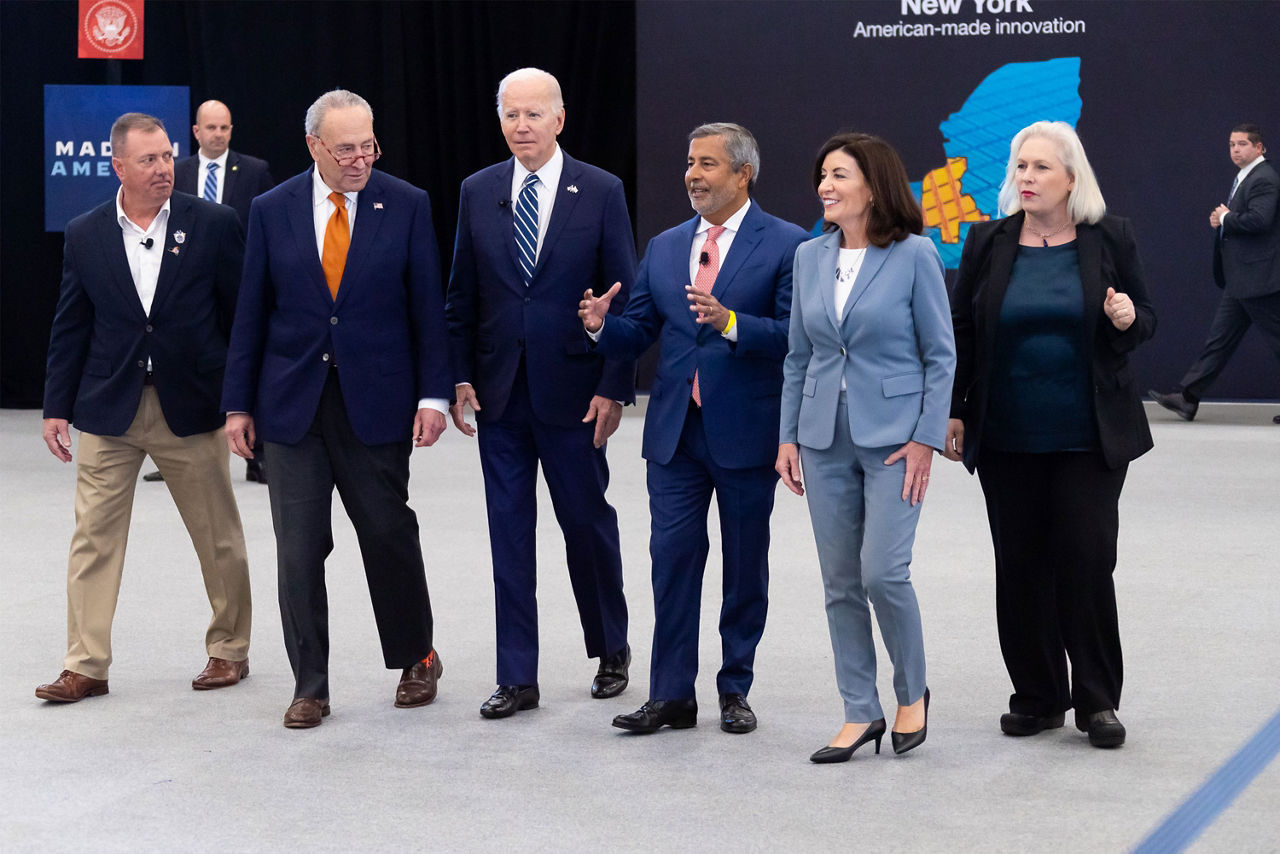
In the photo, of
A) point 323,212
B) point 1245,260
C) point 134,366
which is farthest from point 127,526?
point 1245,260

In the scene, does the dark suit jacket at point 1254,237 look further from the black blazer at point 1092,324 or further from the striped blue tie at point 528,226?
the striped blue tie at point 528,226

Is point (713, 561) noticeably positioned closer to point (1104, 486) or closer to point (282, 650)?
point (282, 650)

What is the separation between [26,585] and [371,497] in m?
2.15

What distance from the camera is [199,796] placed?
11.2 ft

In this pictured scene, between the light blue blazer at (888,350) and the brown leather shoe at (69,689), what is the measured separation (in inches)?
79.9

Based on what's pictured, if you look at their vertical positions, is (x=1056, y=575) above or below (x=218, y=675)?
above

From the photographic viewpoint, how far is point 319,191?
4031mm

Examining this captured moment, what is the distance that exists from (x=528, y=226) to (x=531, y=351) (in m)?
0.33

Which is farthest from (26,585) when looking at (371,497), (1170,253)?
(1170,253)

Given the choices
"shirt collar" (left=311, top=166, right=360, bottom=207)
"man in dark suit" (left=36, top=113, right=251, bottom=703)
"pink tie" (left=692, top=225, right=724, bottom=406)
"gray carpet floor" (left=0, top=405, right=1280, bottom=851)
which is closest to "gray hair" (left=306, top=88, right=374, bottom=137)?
"shirt collar" (left=311, top=166, right=360, bottom=207)

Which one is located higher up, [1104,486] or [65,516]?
[1104,486]

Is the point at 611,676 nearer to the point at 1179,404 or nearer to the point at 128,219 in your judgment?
the point at 128,219

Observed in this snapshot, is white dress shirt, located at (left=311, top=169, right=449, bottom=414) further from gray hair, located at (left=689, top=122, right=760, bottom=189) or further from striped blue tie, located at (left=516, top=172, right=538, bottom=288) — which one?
gray hair, located at (left=689, top=122, right=760, bottom=189)

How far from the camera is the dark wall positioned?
10.9 meters
